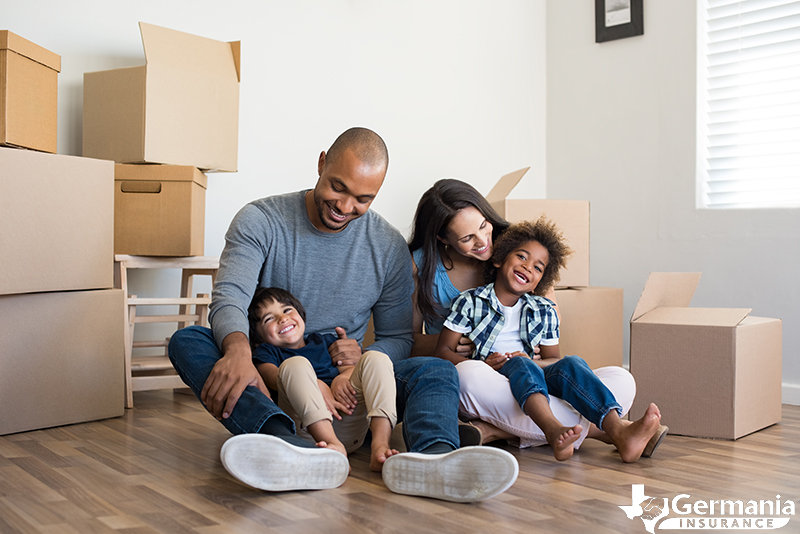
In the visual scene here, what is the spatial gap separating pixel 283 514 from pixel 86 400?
0.97 m

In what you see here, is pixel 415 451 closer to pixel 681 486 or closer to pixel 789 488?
pixel 681 486

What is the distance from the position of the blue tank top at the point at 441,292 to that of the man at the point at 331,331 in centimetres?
15

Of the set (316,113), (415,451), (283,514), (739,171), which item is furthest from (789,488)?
(316,113)

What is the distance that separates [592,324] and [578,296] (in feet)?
0.36

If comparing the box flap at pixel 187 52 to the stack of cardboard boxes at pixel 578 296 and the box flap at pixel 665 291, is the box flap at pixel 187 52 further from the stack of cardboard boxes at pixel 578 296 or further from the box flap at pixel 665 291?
the box flap at pixel 665 291

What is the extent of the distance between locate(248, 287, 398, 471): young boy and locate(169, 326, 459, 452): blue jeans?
0.05 m

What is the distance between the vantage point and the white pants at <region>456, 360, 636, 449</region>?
4.99 ft

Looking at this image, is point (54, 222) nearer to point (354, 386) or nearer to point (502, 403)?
point (354, 386)

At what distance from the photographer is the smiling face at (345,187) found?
1449 mm

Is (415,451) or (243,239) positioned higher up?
(243,239)

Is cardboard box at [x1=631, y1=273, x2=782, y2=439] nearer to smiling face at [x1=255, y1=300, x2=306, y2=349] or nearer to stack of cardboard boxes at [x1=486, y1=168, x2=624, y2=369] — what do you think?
stack of cardboard boxes at [x1=486, y1=168, x2=624, y2=369]

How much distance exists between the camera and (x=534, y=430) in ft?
5.07

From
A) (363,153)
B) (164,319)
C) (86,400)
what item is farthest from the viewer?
(164,319)

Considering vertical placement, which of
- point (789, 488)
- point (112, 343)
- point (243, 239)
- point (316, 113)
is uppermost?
point (316, 113)
